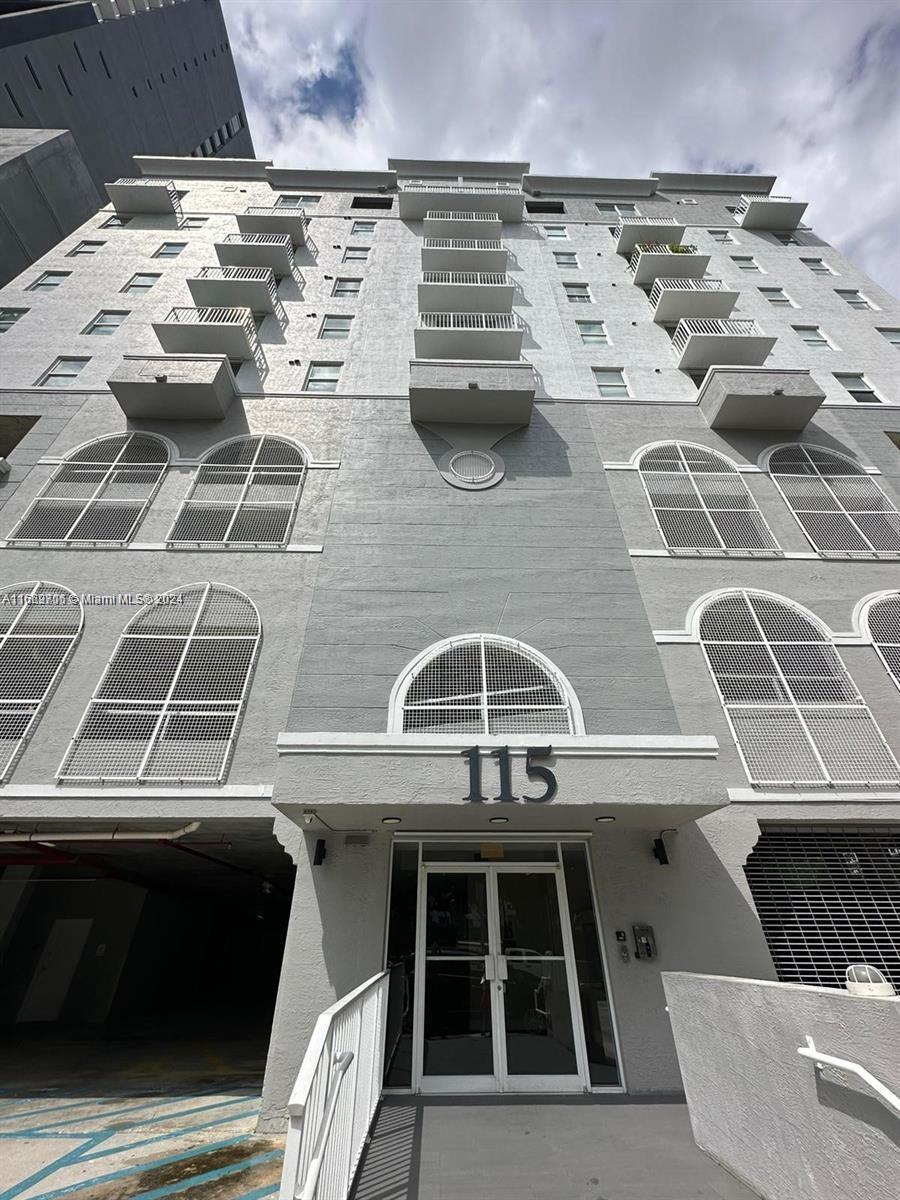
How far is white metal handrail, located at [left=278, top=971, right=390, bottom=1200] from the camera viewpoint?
274cm

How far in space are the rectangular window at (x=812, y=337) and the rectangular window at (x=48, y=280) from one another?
80.3 ft

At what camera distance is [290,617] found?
1046 centimetres

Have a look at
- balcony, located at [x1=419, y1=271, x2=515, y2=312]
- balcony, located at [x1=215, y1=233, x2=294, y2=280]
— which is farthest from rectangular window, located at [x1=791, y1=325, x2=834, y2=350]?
balcony, located at [x1=215, y1=233, x2=294, y2=280]

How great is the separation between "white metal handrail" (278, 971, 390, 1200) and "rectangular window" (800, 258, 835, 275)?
26.6 metres

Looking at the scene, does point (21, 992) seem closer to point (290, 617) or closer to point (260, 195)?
point (290, 617)

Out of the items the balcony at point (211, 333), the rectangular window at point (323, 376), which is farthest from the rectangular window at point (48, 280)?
the rectangular window at point (323, 376)

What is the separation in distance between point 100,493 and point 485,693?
961cm

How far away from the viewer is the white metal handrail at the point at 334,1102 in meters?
2.74

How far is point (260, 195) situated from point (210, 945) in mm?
29564

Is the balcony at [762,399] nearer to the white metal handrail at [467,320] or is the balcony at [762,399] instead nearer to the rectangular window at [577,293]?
the white metal handrail at [467,320]

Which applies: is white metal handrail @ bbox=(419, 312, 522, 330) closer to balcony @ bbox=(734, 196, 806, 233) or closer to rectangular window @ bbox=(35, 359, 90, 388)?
rectangular window @ bbox=(35, 359, 90, 388)

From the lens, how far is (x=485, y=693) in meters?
9.10

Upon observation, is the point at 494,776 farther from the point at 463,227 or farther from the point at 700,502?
the point at 463,227

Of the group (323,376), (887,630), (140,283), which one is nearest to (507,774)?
(887,630)
